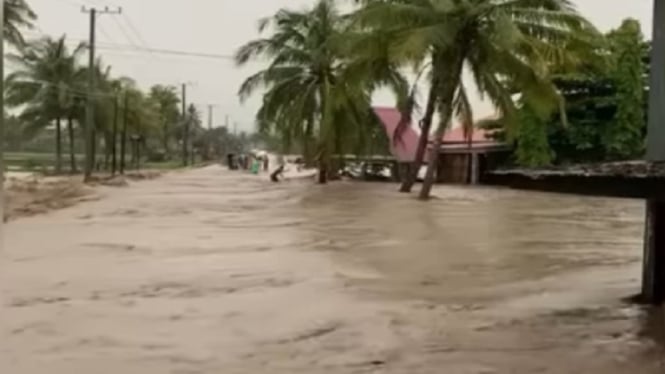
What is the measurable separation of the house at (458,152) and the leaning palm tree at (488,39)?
10.6 m

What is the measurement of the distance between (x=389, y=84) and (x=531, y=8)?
565cm

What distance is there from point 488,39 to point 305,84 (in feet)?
33.9

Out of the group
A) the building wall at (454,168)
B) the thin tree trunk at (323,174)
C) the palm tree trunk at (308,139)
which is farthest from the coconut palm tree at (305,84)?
the building wall at (454,168)

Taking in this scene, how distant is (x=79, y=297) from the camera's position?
25.3 ft

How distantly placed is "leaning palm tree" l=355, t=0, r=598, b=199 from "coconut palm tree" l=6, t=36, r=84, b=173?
2037 cm

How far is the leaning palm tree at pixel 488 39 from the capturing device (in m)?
21.0

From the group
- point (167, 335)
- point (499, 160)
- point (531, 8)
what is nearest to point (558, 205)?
point (531, 8)

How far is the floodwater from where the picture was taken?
541 cm

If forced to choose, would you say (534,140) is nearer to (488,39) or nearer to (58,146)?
(488,39)

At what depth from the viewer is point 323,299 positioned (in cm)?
769

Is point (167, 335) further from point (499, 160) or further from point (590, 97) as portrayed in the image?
point (499, 160)

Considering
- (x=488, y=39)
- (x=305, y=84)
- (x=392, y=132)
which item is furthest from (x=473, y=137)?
(x=488, y=39)

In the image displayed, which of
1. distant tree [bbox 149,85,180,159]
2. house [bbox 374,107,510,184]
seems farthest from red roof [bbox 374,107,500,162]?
distant tree [bbox 149,85,180,159]

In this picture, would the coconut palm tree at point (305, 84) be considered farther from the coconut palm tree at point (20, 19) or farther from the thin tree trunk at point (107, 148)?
the thin tree trunk at point (107, 148)
